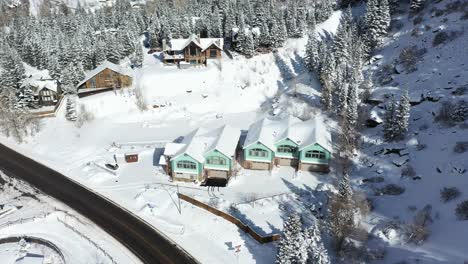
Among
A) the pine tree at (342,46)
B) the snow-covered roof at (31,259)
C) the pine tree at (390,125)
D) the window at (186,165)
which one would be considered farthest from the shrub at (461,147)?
the snow-covered roof at (31,259)

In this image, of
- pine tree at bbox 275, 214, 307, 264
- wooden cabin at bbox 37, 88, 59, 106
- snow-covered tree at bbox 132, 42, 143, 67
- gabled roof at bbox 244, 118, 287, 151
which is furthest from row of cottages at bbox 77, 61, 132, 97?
pine tree at bbox 275, 214, 307, 264

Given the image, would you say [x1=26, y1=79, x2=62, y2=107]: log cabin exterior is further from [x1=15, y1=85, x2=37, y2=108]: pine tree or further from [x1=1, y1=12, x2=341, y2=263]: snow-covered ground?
[x1=1, y1=12, x2=341, y2=263]: snow-covered ground

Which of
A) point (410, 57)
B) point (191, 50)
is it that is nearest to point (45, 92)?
point (191, 50)

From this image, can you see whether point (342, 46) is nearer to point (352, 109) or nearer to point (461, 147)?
point (352, 109)

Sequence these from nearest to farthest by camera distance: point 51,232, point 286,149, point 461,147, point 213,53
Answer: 1. point 51,232
2. point 461,147
3. point 286,149
4. point 213,53

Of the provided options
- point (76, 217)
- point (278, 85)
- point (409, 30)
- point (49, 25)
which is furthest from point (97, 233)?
point (49, 25)

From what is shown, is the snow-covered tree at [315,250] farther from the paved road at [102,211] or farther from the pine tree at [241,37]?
the pine tree at [241,37]

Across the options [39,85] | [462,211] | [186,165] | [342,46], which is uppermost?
[342,46]
